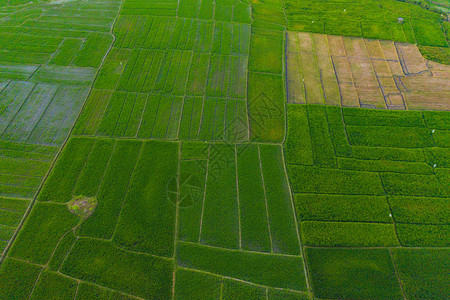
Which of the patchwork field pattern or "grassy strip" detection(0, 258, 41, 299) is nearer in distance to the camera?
"grassy strip" detection(0, 258, 41, 299)

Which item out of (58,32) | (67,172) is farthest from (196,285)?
(58,32)

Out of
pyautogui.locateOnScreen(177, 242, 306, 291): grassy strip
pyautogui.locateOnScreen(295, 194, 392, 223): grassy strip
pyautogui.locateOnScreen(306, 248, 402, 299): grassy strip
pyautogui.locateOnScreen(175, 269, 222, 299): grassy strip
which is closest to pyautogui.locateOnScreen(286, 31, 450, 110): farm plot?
pyautogui.locateOnScreen(295, 194, 392, 223): grassy strip

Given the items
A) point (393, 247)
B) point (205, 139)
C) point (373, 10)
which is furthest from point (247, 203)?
point (373, 10)

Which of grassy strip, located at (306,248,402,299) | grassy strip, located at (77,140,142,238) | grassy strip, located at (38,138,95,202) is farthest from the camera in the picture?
grassy strip, located at (38,138,95,202)

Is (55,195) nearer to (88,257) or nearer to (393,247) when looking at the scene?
(88,257)

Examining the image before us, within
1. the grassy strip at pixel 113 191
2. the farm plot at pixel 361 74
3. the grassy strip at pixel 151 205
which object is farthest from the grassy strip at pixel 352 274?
the farm plot at pixel 361 74

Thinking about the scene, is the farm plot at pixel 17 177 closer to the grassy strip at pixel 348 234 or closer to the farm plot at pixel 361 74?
the grassy strip at pixel 348 234

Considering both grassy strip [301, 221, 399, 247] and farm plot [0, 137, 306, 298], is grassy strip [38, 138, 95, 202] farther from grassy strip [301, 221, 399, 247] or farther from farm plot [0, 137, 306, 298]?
grassy strip [301, 221, 399, 247]

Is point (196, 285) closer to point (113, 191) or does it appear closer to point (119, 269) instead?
point (119, 269)
